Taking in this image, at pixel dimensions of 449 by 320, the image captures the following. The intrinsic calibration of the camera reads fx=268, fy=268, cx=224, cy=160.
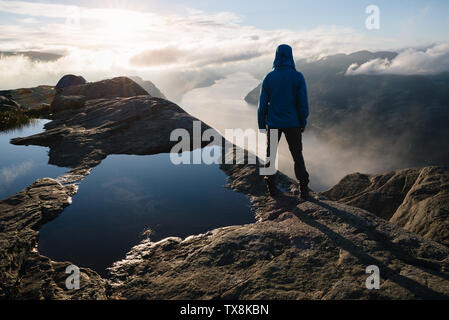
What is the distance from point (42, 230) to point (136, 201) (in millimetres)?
1845

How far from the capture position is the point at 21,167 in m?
8.20

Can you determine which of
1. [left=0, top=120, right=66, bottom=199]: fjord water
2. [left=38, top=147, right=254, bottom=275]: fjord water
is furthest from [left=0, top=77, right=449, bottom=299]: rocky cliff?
[left=0, top=120, right=66, bottom=199]: fjord water

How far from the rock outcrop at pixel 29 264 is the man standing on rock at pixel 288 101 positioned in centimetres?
450

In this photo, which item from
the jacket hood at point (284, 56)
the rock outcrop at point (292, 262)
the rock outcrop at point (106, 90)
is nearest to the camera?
the rock outcrop at point (292, 262)

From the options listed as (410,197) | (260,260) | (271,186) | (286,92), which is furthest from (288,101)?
(410,197)

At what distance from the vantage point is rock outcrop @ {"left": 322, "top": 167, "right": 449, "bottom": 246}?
906 centimetres

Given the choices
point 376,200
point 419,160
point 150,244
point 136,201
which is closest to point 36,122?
point 136,201

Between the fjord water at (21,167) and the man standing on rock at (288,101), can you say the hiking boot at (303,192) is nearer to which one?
the man standing on rock at (288,101)

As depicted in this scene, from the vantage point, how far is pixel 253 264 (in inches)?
158

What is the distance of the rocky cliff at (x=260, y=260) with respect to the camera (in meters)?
3.45

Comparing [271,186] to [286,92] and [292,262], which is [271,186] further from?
[292,262]

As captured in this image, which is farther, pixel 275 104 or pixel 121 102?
pixel 121 102

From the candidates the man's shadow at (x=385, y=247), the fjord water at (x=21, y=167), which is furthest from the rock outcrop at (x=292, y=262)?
the fjord water at (x=21, y=167)
